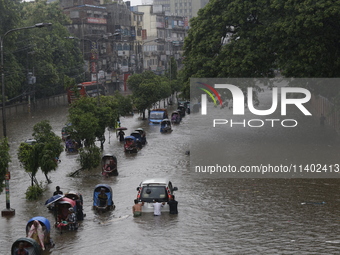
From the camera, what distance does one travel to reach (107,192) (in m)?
21.7

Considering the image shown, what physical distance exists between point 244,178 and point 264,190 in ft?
9.56

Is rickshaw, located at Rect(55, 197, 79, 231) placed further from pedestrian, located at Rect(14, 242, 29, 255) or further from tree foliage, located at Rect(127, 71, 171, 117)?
tree foliage, located at Rect(127, 71, 171, 117)

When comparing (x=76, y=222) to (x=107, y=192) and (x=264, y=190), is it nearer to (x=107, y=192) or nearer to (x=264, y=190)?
(x=107, y=192)

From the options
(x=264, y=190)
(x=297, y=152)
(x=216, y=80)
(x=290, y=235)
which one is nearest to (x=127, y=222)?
(x=290, y=235)

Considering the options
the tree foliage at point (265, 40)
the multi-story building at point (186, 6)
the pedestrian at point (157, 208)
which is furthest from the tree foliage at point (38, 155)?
the multi-story building at point (186, 6)

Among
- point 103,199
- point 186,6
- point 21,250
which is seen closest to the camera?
point 21,250

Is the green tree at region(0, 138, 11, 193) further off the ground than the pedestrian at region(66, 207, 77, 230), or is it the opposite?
the green tree at region(0, 138, 11, 193)

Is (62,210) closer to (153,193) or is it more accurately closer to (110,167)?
(153,193)

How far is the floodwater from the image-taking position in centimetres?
1728

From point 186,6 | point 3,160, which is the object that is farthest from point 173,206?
point 186,6

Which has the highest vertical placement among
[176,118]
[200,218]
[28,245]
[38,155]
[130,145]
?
[38,155]

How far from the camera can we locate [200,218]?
2042cm

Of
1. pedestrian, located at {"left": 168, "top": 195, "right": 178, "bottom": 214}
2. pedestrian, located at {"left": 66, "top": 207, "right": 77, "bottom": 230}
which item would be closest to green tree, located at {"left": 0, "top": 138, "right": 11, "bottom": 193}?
pedestrian, located at {"left": 66, "top": 207, "right": 77, "bottom": 230}

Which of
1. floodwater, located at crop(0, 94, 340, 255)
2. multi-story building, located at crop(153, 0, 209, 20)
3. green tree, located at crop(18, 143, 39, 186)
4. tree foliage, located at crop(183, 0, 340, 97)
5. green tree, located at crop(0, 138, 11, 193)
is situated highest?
multi-story building, located at crop(153, 0, 209, 20)
